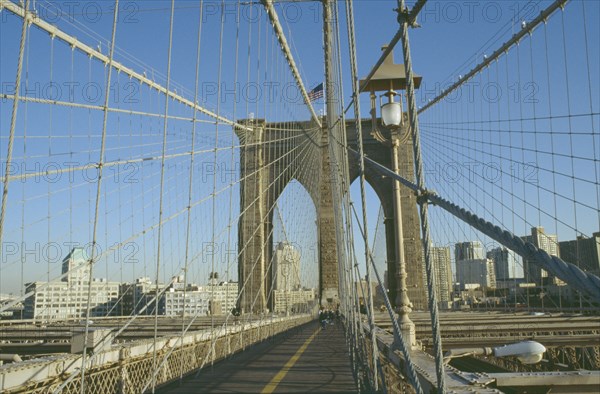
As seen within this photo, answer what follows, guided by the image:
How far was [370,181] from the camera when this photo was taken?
1155 inches

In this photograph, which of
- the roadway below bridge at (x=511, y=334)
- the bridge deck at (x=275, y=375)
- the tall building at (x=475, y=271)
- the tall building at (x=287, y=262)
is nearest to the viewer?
the bridge deck at (x=275, y=375)

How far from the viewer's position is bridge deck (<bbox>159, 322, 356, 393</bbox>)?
192 inches

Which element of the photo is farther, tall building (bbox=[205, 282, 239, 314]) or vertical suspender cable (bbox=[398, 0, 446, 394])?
tall building (bbox=[205, 282, 239, 314])

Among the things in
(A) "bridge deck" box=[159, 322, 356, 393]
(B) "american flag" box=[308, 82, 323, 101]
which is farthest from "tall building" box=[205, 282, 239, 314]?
(B) "american flag" box=[308, 82, 323, 101]

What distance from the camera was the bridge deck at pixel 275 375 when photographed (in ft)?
16.0

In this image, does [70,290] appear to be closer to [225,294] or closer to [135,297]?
[135,297]

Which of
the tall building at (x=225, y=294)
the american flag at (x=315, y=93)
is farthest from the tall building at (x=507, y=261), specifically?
the american flag at (x=315, y=93)

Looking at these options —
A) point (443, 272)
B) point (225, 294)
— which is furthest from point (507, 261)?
point (443, 272)

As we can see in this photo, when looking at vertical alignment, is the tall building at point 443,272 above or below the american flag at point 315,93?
below

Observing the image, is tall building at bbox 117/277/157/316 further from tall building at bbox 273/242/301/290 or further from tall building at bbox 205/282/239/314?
tall building at bbox 273/242/301/290

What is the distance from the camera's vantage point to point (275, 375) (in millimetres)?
5781

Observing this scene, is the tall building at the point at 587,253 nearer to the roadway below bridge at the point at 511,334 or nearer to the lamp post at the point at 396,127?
the roadway below bridge at the point at 511,334

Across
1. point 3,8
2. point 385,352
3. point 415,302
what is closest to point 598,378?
point 385,352

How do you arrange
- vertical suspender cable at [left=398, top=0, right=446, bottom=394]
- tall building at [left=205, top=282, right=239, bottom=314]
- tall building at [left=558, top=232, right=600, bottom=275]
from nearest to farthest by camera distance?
vertical suspender cable at [left=398, top=0, right=446, bottom=394], tall building at [left=205, top=282, right=239, bottom=314], tall building at [left=558, top=232, right=600, bottom=275]
